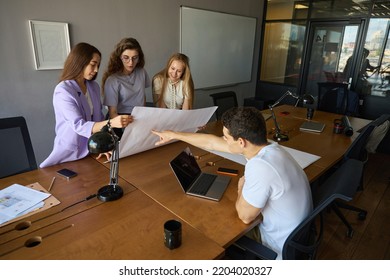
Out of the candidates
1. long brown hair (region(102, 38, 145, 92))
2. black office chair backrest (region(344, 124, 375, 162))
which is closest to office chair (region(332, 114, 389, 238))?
black office chair backrest (region(344, 124, 375, 162))

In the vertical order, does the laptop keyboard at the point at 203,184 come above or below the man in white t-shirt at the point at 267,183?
below

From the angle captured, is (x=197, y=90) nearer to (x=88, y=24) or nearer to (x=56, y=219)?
(x=88, y=24)

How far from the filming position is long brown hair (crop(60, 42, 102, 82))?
165 centimetres

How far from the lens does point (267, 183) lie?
119 cm

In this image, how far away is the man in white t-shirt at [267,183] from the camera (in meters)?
1.20

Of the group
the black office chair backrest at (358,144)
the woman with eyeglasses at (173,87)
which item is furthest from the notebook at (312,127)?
the woman with eyeglasses at (173,87)

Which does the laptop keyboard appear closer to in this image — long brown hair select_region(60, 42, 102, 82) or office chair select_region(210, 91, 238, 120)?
long brown hair select_region(60, 42, 102, 82)

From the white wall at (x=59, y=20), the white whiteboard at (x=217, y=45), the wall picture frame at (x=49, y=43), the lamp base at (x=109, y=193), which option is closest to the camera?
the lamp base at (x=109, y=193)

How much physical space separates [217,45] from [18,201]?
4329mm

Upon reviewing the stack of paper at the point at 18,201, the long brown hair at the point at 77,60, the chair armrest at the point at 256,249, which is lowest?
the chair armrest at the point at 256,249

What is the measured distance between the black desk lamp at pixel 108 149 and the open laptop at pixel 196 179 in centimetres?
32

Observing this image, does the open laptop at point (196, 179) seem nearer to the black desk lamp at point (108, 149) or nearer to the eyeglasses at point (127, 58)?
the black desk lamp at point (108, 149)

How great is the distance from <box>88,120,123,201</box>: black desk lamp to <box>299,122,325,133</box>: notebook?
2120mm

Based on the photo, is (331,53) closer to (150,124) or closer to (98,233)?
(150,124)
